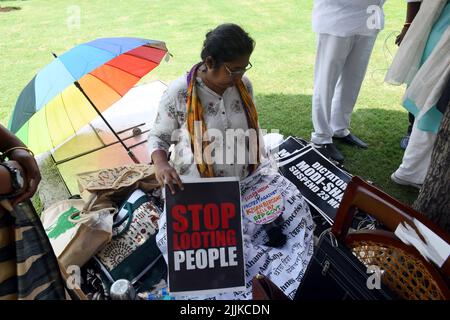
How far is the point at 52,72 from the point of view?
2.38 m

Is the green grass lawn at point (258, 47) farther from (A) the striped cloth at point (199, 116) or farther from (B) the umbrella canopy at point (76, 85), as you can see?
(B) the umbrella canopy at point (76, 85)

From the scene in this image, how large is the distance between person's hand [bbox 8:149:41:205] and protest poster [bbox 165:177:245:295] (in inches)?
30.8

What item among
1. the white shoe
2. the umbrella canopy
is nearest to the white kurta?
the white shoe

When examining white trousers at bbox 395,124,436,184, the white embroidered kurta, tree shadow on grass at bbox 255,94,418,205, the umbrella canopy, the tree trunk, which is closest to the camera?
the tree trunk

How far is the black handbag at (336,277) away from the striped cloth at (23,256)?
3.27 feet

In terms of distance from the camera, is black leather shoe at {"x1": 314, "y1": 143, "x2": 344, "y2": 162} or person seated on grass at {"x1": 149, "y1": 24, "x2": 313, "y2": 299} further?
black leather shoe at {"x1": 314, "y1": 143, "x2": 344, "y2": 162}

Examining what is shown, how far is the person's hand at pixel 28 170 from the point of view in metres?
1.21

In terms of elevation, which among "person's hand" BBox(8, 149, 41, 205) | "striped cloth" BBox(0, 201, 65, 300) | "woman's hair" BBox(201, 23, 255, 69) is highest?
"woman's hair" BBox(201, 23, 255, 69)

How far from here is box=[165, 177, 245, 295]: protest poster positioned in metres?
1.97

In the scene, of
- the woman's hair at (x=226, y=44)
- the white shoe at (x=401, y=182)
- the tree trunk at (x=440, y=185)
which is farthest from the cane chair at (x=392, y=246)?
the white shoe at (x=401, y=182)

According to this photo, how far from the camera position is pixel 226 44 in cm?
183

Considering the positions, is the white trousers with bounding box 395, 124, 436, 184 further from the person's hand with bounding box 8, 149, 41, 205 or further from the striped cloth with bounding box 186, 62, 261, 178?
the person's hand with bounding box 8, 149, 41, 205

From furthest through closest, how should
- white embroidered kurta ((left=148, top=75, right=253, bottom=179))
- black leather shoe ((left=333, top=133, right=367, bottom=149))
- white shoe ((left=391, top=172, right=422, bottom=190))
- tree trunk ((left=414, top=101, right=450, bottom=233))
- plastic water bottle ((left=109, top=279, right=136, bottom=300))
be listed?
black leather shoe ((left=333, top=133, right=367, bottom=149)) < white shoe ((left=391, top=172, right=422, bottom=190)) < white embroidered kurta ((left=148, top=75, right=253, bottom=179)) < plastic water bottle ((left=109, top=279, right=136, bottom=300)) < tree trunk ((left=414, top=101, right=450, bottom=233))
